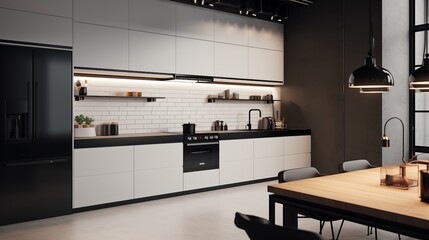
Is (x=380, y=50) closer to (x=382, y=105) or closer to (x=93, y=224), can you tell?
(x=382, y=105)

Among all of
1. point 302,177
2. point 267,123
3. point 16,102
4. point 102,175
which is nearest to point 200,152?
point 102,175

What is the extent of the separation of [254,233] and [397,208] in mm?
825

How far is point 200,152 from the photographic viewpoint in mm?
6020

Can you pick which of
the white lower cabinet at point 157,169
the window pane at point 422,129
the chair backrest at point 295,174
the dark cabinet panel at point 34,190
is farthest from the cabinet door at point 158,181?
the window pane at point 422,129

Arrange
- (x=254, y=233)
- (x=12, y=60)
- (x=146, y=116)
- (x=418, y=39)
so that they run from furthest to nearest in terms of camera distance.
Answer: (x=418, y=39) < (x=146, y=116) < (x=12, y=60) < (x=254, y=233)

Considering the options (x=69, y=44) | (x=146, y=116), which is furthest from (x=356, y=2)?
(x=69, y=44)

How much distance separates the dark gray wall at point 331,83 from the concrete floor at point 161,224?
7.66ft

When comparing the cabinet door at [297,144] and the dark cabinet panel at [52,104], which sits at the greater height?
the dark cabinet panel at [52,104]

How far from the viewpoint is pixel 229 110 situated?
732cm

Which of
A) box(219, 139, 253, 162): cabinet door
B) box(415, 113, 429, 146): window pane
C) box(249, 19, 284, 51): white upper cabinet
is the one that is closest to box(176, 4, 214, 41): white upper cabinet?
box(249, 19, 284, 51): white upper cabinet

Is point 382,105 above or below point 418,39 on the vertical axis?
below

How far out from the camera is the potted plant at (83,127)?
5.09 meters

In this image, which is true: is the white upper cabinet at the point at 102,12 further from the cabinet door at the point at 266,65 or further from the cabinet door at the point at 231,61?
the cabinet door at the point at 266,65

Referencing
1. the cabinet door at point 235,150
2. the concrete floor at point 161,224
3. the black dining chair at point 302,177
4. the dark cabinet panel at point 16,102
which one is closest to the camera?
the black dining chair at point 302,177
